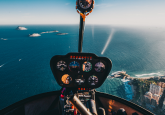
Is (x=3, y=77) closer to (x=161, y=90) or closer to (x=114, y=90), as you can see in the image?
(x=114, y=90)

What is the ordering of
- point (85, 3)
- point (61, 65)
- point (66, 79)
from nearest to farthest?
1. point (85, 3)
2. point (61, 65)
3. point (66, 79)

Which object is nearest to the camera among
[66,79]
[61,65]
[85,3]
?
[85,3]

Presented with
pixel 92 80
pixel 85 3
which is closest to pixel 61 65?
pixel 92 80

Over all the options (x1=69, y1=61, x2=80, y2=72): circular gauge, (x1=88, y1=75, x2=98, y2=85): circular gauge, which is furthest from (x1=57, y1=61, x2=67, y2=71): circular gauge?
(x1=88, y1=75, x2=98, y2=85): circular gauge

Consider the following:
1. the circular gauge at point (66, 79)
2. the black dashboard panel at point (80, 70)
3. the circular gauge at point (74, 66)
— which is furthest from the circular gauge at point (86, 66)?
the circular gauge at point (66, 79)

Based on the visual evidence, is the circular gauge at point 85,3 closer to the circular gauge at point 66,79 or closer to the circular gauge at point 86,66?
the circular gauge at point 86,66

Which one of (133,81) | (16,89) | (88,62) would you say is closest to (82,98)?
(88,62)

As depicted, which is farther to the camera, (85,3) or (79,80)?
(79,80)

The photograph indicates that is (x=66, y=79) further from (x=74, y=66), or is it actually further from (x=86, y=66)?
(x=86, y=66)

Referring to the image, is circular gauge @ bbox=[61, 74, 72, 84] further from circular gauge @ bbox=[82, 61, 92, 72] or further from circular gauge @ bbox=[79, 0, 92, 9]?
circular gauge @ bbox=[79, 0, 92, 9]
